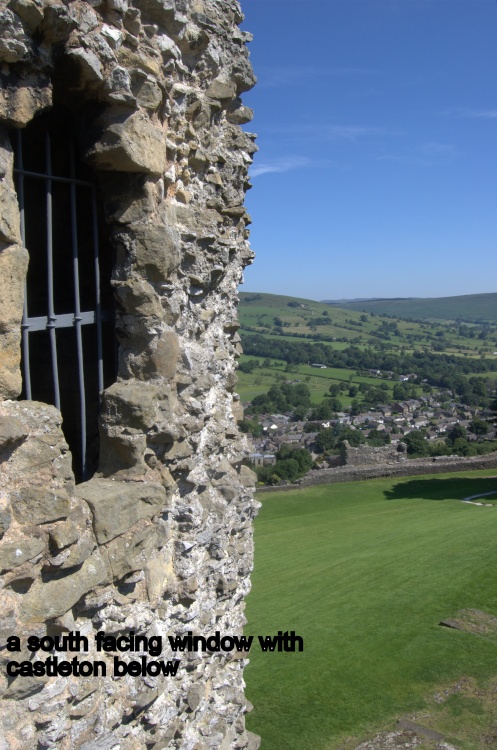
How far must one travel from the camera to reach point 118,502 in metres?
4.56

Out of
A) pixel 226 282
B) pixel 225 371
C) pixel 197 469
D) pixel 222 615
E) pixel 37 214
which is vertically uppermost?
pixel 37 214

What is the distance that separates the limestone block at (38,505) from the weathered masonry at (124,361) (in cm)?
1

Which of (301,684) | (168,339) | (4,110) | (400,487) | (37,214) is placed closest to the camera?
(4,110)

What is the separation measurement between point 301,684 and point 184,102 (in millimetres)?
9324

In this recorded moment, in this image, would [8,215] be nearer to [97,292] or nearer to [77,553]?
[97,292]

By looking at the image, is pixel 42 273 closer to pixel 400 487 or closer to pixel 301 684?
pixel 301 684

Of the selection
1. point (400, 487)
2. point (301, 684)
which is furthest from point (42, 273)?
point (400, 487)

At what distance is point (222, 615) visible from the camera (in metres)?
6.04

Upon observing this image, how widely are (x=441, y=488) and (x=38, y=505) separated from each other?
29.4 meters

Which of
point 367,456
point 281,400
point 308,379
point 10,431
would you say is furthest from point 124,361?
point 308,379

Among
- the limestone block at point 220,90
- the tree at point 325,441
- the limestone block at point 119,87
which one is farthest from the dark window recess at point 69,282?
the tree at point 325,441

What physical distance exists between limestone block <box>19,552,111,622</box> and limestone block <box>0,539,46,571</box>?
226 mm

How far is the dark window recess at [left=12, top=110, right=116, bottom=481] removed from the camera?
16.5 feet

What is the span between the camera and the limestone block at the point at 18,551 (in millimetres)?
3674
